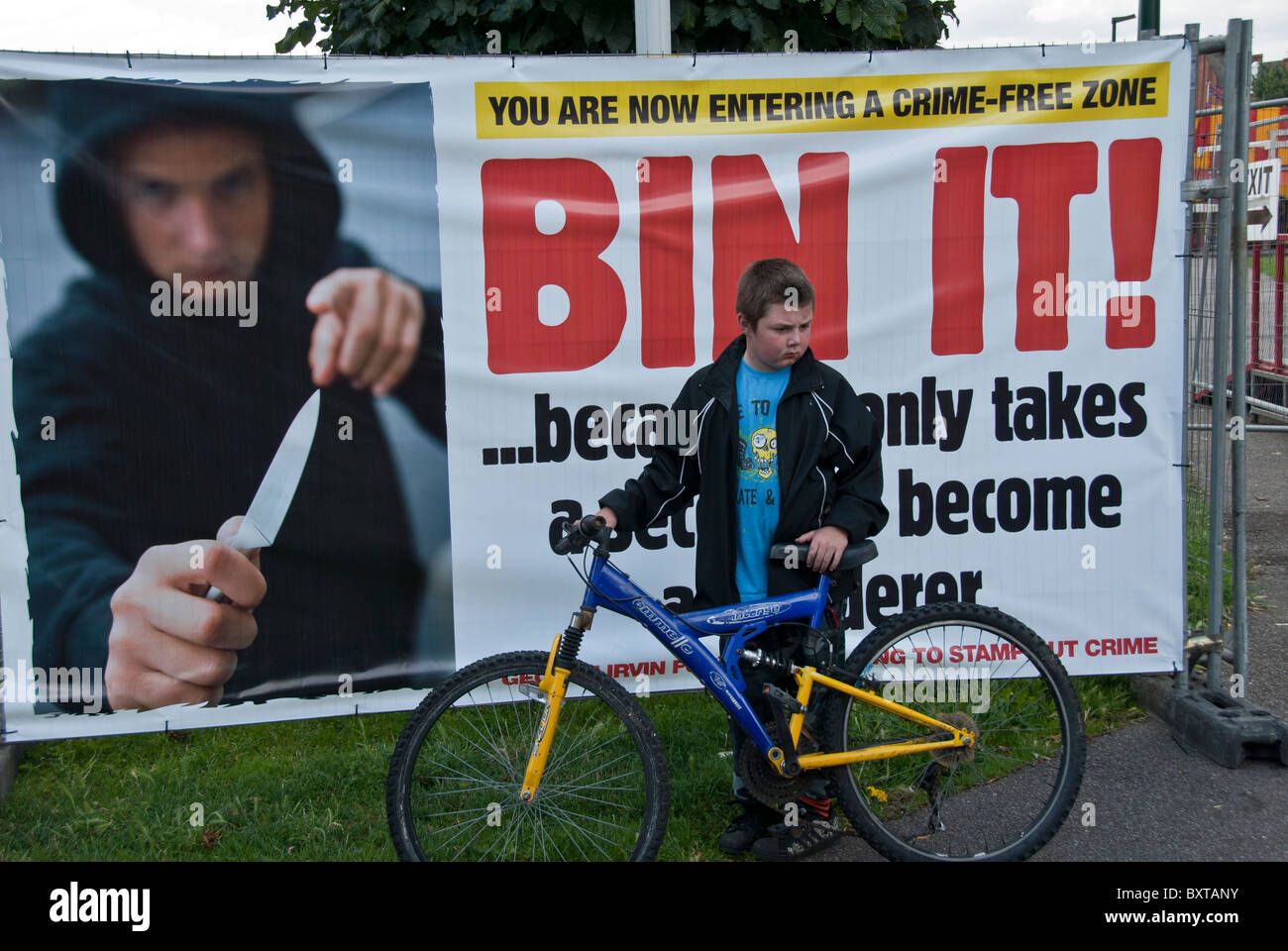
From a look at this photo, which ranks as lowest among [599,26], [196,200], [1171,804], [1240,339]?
[1171,804]

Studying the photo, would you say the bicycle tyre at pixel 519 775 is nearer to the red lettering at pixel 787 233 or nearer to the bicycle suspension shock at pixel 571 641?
the bicycle suspension shock at pixel 571 641

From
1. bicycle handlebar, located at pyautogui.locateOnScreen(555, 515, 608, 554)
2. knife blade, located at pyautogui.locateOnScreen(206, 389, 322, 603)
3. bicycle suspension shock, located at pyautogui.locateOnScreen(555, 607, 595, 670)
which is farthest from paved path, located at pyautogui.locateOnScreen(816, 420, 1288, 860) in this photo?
knife blade, located at pyautogui.locateOnScreen(206, 389, 322, 603)

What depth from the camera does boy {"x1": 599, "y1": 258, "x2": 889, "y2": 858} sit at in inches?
134

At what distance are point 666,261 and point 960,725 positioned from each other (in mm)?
2048

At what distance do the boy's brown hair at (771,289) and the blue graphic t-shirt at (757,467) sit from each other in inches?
7.5

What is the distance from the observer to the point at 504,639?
14.8ft

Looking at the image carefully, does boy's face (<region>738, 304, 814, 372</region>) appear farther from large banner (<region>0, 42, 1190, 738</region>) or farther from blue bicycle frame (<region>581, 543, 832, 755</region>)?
large banner (<region>0, 42, 1190, 738</region>)

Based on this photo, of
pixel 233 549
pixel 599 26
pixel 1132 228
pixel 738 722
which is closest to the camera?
pixel 738 722

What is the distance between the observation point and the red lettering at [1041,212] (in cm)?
451

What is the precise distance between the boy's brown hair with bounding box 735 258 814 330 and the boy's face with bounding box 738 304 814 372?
0.01 m

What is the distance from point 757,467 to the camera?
11.5 feet

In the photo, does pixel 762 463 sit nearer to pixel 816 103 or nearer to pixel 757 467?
pixel 757 467

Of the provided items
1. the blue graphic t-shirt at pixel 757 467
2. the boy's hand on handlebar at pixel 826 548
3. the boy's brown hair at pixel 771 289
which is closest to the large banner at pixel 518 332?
the blue graphic t-shirt at pixel 757 467

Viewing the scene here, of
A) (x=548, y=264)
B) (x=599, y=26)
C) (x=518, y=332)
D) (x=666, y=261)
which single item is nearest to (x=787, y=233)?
(x=666, y=261)
